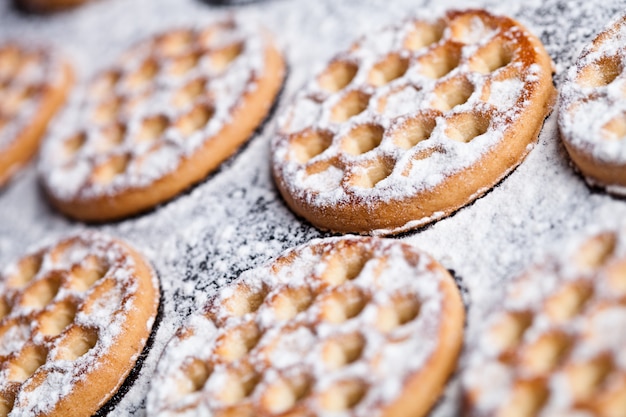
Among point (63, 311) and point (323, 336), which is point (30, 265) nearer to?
point (63, 311)

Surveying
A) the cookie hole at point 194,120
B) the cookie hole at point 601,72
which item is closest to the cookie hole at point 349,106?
the cookie hole at point 194,120

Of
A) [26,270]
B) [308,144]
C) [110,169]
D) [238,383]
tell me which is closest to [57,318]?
[26,270]

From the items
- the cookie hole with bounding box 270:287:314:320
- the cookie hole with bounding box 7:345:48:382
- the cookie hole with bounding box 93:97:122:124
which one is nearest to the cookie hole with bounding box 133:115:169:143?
the cookie hole with bounding box 93:97:122:124

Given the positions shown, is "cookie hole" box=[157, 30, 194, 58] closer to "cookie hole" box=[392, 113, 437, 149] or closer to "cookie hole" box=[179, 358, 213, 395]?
"cookie hole" box=[392, 113, 437, 149]

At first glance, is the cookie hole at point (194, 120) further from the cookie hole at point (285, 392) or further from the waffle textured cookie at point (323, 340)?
the cookie hole at point (285, 392)

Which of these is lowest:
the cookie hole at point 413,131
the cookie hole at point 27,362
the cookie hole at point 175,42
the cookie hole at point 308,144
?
the cookie hole at point 27,362

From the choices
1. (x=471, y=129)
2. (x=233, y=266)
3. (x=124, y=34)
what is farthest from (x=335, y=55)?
(x=124, y=34)
